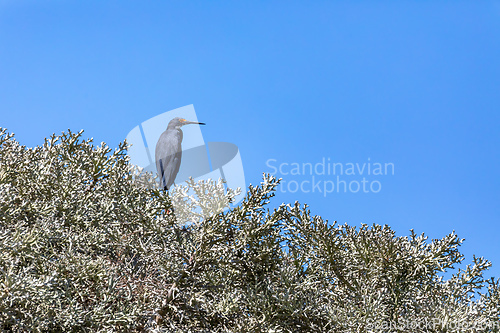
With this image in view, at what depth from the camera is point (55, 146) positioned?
830 cm

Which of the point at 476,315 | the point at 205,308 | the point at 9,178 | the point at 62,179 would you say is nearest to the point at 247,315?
the point at 205,308

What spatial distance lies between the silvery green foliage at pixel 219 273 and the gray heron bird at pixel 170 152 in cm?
173

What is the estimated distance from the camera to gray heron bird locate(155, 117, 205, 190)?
852 centimetres

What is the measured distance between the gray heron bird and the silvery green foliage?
1.73m

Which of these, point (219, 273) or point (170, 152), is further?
point (170, 152)

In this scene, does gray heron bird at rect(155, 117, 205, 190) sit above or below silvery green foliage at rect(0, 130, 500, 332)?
above

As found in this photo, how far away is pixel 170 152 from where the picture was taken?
880 cm

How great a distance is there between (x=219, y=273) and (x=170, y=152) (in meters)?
3.36

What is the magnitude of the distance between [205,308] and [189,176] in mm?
1988

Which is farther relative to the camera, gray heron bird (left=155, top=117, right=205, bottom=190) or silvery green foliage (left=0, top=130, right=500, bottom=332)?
gray heron bird (left=155, top=117, right=205, bottom=190)

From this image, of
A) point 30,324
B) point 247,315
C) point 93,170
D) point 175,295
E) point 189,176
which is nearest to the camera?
point 30,324

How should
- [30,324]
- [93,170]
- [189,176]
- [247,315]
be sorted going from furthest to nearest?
1. [93,170]
2. [189,176]
3. [247,315]
4. [30,324]

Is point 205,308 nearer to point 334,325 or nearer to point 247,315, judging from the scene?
point 247,315

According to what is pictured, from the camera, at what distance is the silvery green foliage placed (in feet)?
17.9
